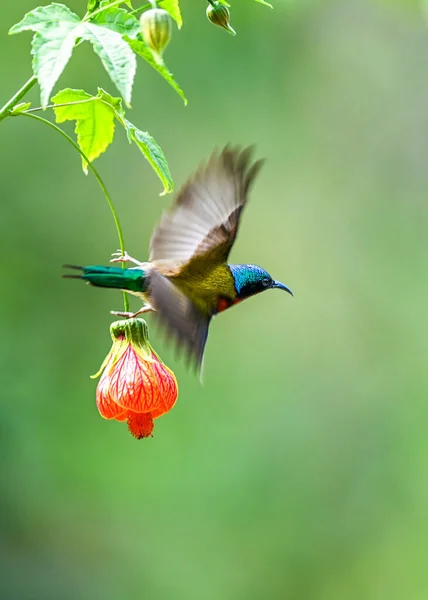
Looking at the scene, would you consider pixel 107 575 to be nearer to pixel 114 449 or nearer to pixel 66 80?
Result: pixel 114 449

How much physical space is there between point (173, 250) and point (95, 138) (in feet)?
0.86

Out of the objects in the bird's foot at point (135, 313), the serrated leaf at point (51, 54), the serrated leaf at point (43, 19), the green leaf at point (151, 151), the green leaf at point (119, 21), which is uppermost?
the green leaf at point (119, 21)

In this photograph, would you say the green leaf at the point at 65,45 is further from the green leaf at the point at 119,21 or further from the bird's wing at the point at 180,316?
the bird's wing at the point at 180,316

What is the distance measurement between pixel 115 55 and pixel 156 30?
10 cm

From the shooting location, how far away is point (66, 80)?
4141 millimetres

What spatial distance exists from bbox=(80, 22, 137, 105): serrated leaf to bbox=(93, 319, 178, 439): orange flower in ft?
1.73

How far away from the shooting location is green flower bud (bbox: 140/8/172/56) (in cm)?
124

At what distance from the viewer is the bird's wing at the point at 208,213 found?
1379mm

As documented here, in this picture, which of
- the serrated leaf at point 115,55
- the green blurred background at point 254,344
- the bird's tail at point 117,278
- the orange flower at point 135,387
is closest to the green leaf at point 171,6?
the serrated leaf at point 115,55

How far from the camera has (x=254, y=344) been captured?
4742 millimetres

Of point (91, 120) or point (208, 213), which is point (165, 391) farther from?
point (91, 120)

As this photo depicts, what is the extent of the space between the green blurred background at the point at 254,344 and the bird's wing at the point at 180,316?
255 cm

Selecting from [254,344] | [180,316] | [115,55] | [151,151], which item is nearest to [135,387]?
[180,316]

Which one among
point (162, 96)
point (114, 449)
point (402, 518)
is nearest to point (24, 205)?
point (162, 96)
